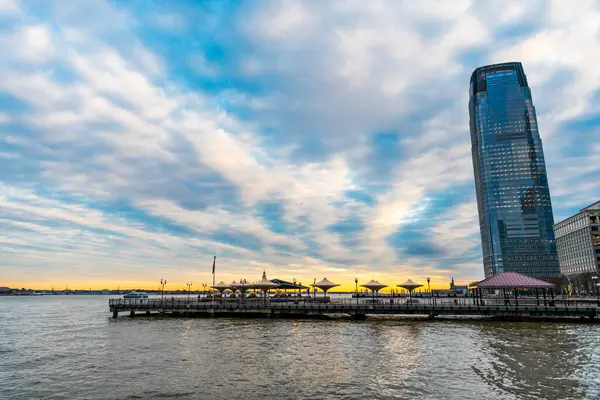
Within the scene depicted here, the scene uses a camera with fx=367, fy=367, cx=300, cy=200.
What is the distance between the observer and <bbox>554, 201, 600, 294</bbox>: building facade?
152625 mm

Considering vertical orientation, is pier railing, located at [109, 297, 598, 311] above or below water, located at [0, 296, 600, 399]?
above

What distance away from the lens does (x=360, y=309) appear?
57.6m

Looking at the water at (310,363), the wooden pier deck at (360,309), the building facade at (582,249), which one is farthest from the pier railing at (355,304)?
the building facade at (582,249)

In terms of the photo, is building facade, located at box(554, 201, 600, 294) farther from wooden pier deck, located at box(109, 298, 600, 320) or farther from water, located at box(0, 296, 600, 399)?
water, located at box(0, 296, 600, 399)

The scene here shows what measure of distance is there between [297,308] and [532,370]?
38.4 metres

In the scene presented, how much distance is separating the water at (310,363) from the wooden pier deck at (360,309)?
A: 536cm

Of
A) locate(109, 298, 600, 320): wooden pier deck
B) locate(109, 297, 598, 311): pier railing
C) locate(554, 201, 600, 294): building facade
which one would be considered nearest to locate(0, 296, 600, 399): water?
locate(109, 298, 600, 320): wooden pier deck

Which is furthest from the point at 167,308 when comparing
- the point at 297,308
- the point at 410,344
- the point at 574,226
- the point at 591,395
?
the point at 574,226

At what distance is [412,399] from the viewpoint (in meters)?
19.8

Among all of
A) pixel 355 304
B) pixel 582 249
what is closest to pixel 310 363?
pixel 355 304

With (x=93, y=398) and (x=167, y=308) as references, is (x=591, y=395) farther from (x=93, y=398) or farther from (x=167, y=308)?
(x=167, y=308)

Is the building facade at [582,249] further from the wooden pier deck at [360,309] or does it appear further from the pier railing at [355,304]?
the wooden pier deck at [360,309]

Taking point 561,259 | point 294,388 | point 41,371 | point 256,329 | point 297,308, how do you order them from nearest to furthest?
point 294,388 → point 41,371 → point 256,329 → point 297,308 → point 561,259

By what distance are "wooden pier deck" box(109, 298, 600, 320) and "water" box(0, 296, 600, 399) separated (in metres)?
5.36
